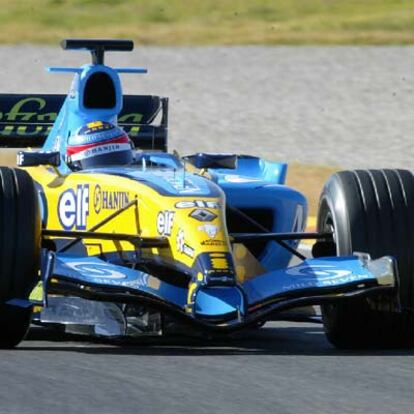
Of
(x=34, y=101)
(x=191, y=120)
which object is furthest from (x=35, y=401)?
(x=191, y=120)

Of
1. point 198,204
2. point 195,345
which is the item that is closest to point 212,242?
point 198,204

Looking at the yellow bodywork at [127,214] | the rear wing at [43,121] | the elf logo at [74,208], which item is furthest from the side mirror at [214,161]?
the rear wing at [43,121]

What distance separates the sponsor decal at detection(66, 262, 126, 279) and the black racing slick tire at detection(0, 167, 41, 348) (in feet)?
0.75

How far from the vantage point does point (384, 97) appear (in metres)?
24.8

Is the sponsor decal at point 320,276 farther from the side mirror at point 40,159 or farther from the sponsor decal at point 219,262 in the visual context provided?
the side mirror at point 40,159

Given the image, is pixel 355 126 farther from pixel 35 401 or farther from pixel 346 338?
pixel 35 401

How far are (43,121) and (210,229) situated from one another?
382cm

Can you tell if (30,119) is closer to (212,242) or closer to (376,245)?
(212,242)

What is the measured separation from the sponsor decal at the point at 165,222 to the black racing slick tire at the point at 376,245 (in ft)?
2.94

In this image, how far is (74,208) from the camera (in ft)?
30.5

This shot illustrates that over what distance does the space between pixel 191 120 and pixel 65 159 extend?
1272 cm

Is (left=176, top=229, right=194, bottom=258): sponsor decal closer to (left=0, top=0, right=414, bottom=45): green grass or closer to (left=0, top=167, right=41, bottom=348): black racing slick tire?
(left=0, top=167, right=41, bottom=348): black racing slick tire

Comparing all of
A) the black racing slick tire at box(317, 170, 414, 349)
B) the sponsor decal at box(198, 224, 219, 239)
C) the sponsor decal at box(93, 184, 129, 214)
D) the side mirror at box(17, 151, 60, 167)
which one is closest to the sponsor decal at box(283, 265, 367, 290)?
the black racing slick tire at box(317, 170, 414, 349)

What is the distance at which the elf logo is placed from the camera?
920cm
